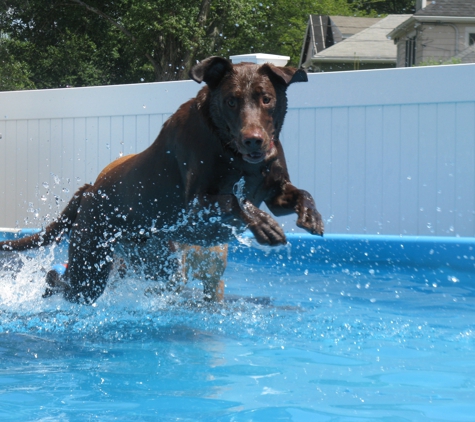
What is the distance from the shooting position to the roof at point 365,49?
23.5 m

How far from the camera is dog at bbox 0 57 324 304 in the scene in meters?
3.48

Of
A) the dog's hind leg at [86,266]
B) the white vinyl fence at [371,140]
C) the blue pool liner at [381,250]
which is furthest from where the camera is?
the white vinyl fence at [371,140]

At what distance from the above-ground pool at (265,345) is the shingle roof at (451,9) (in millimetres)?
14995

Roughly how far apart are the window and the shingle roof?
4.02 feet

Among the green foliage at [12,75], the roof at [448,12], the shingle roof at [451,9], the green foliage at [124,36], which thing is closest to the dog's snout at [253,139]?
the roof at [448,12]

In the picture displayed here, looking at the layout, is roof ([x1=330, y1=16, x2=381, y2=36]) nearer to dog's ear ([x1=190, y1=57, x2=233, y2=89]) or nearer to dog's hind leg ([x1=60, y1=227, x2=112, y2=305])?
dog's hind leg ([x1=60, y1=227, x2=112, y2=305])

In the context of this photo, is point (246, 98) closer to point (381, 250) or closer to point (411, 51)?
point (381, 250)

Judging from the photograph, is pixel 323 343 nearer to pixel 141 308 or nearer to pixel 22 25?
pixel 141 308

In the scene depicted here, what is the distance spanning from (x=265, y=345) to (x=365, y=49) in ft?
71.2

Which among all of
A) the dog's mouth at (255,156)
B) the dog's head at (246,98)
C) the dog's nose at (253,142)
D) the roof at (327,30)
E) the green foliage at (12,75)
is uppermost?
the roof at (327,30)

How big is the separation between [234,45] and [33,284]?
70.0ft

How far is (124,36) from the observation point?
25547 mm

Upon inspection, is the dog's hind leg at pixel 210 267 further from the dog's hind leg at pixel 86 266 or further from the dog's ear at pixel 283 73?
the dog's ear at pixel 283 73

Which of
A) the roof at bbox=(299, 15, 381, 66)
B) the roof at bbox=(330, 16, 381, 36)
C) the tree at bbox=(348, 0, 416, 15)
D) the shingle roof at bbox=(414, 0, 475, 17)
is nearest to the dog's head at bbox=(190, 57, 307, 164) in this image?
the shingle roof at bbox=(414, 0, 475, 17)
